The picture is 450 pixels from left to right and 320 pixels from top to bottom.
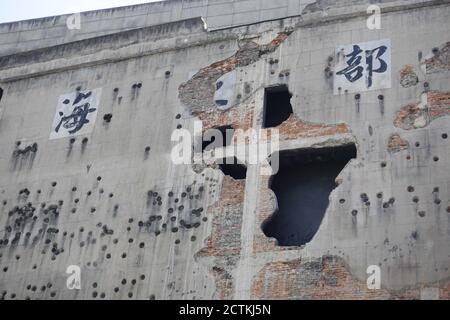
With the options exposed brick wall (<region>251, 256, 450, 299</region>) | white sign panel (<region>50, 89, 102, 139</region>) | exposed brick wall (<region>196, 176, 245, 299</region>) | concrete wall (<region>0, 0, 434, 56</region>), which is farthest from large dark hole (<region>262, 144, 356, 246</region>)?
concrete wall (<region>0, 0, 434, 56</region>)

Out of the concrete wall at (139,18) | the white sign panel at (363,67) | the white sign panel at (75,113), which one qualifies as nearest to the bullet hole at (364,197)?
the white sign panel at (363,67)

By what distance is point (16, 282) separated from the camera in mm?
Answer: 11836

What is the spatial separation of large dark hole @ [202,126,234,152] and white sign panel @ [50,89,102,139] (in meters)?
2.09

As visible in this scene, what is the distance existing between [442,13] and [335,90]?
1911mm

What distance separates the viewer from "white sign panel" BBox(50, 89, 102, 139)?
43.0 ft

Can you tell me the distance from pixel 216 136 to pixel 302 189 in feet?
5.20

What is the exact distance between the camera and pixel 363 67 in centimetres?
1155

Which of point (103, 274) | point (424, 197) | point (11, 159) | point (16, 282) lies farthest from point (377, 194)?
point (11, 159)

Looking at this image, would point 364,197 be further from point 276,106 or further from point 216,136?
point 216,136

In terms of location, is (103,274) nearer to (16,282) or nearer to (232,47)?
(16,282)

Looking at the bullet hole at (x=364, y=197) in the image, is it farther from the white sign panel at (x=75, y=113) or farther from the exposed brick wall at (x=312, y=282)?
the white sign panel at (x=75, y=113)

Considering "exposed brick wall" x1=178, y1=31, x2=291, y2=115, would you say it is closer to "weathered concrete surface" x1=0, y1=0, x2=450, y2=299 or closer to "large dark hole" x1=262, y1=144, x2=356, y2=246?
"weathered concrete surface" x1=0, y1=0, x2=450, y2=299

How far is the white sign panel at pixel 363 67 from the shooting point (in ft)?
37.2

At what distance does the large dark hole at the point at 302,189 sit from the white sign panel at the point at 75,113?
3.45m
